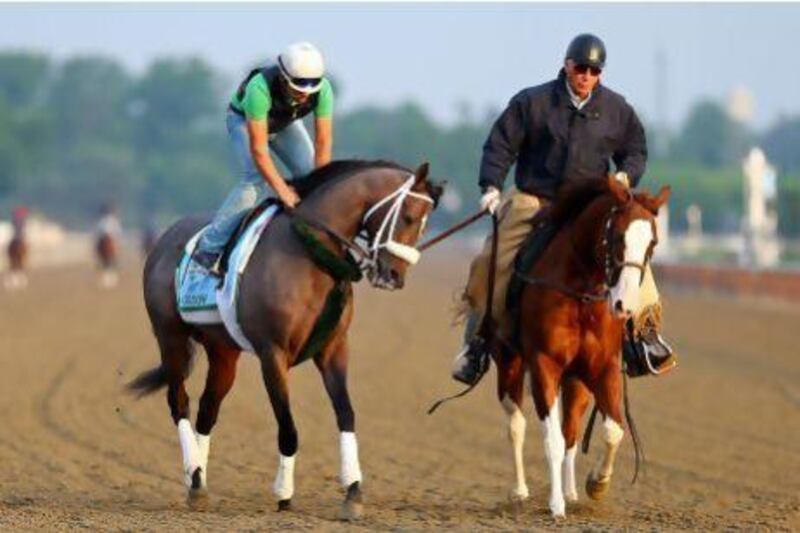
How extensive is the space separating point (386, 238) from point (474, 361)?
1500 millimetres

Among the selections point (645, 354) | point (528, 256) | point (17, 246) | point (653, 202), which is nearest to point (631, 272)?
point (653, 202)

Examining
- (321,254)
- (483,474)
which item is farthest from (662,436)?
(321,254)

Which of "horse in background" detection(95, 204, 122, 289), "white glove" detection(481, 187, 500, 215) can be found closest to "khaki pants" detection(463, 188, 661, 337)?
"white glove" detection(481, 187, 500, 215)

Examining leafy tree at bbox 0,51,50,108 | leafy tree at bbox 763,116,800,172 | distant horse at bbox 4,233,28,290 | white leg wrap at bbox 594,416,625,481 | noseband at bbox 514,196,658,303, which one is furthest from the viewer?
leafy tree at bbox 0,51,50,108

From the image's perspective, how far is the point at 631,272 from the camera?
10.7 metres

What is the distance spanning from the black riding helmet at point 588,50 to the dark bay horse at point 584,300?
759mm

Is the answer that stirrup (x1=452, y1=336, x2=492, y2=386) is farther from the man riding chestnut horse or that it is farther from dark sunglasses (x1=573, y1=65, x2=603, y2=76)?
dark sunglasses (x1=573, y1=65, x2=603, y2=76)

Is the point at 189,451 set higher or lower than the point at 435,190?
lower

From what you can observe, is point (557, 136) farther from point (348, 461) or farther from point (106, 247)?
point (106, 247)

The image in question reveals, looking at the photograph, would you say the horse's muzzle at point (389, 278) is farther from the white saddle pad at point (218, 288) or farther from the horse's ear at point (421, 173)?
the white saddle pad at point (218, 288)

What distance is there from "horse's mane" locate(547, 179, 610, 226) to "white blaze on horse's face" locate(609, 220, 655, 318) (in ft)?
1.64

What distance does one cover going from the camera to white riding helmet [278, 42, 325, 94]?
11359 millimetres

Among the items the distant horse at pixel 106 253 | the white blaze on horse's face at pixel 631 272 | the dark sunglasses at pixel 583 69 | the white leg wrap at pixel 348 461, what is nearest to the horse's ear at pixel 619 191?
the white blaze on horse's face at pixel 631 272

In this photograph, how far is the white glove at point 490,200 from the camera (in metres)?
11.7
